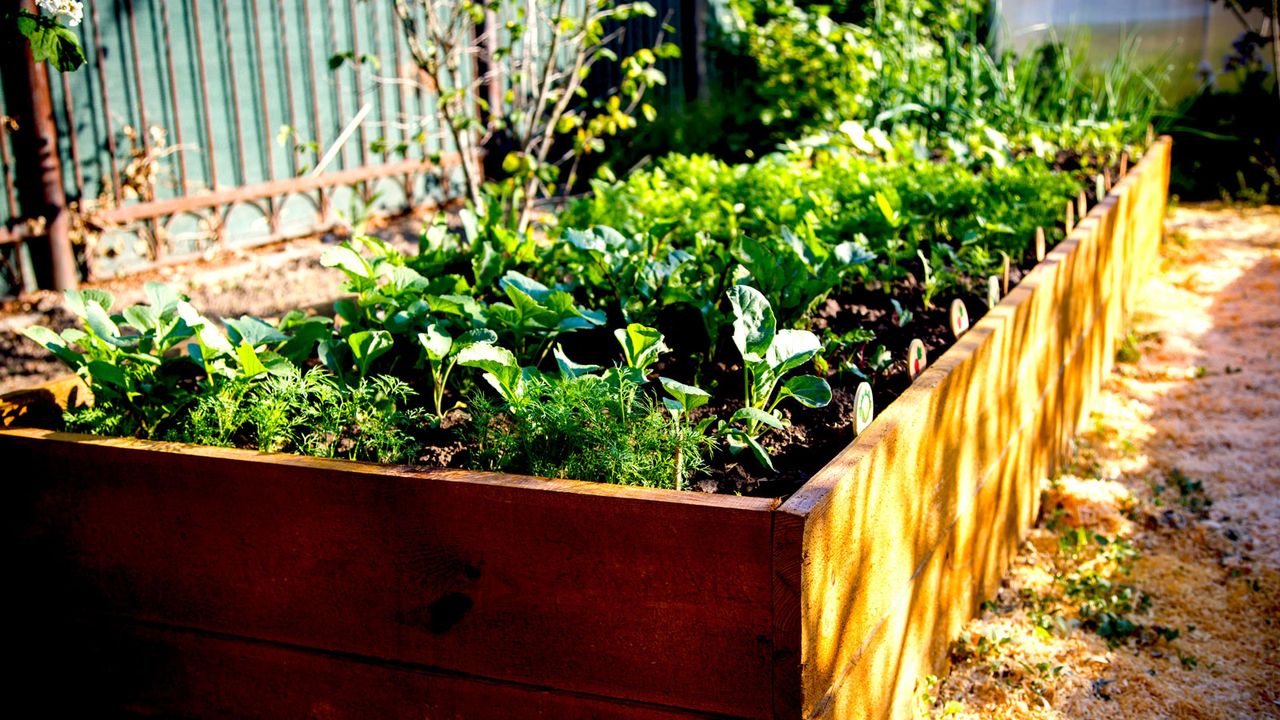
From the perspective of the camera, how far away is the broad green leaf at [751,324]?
7.04 ft

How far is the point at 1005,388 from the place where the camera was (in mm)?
2744

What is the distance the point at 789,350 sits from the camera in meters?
2.15

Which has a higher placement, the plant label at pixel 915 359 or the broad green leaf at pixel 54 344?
the broad green leaf at pixel 54 344

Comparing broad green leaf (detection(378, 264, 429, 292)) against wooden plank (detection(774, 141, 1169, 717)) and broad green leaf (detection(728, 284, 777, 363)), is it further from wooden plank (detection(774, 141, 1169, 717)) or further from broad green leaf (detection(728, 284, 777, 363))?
wooden plank (detection(774, 141, 1169, 717))

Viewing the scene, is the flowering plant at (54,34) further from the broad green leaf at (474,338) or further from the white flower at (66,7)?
the broad green leaf at (474,338)

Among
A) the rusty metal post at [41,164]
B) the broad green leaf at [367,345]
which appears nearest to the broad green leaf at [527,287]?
the broad green leaf at [367,345]

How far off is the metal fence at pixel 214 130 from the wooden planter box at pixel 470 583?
2.42 meters

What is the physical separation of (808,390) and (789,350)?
0.09 m

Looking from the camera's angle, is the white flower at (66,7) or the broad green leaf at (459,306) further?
the broad green leaf at (459,306)

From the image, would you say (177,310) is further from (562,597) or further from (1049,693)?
(1049,693)

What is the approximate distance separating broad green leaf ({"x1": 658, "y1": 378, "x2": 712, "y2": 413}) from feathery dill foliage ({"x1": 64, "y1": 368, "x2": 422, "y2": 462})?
485 millimetres

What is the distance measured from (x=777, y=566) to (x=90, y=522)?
1265mm

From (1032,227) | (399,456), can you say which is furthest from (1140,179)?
(399,456)

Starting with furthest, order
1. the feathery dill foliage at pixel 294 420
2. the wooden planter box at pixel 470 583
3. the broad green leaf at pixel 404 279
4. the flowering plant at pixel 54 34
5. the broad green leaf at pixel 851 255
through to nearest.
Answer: the broad green leaf at pixel 851 255 < the broad green leaf at pixel 404 279 < the feathery dill foliage at pixel 294 420 < the flowering plant at pixel 54 34 < the wooden planter box at pixel 470 583
